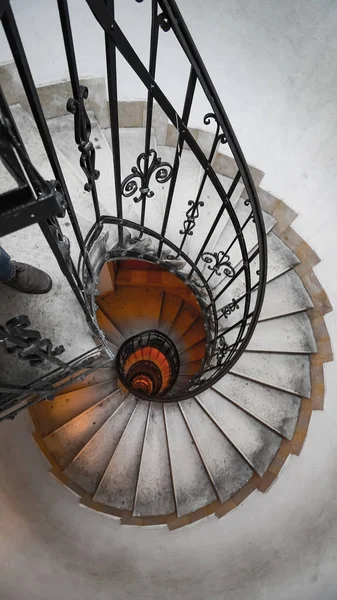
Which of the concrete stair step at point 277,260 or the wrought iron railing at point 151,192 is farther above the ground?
the concrete stair step at point 277,260

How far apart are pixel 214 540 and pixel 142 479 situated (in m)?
1.21

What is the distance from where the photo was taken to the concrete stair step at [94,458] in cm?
573

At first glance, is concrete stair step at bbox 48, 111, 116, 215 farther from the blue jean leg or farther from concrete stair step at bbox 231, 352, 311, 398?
concrete stair step at bbox 231, 352, 311, 398

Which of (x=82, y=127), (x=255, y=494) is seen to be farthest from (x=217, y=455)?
(x=82, y=127)

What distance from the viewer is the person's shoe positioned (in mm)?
3102

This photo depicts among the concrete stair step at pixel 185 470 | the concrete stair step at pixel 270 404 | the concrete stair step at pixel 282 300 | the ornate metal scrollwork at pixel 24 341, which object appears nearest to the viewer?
the ornate metal scrollwork at pixel 24 341

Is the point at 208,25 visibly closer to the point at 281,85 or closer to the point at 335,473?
the point at 281,85

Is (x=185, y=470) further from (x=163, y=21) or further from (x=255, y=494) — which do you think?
(x=163, y=21)

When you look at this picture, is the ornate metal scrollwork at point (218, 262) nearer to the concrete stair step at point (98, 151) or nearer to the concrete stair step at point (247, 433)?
the concrete stair step at point (98, 151)

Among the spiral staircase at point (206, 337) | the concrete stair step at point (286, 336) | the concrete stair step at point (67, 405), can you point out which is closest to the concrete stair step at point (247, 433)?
the spiral staircase at point (206, 337)

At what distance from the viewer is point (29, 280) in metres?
3.13

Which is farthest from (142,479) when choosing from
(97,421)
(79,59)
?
(79,59)

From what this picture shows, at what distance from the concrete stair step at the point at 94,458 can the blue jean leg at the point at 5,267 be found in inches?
134

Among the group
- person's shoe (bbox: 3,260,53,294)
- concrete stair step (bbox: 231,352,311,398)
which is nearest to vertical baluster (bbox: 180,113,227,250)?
person's shoe (bbox: 3,260,53,294)
